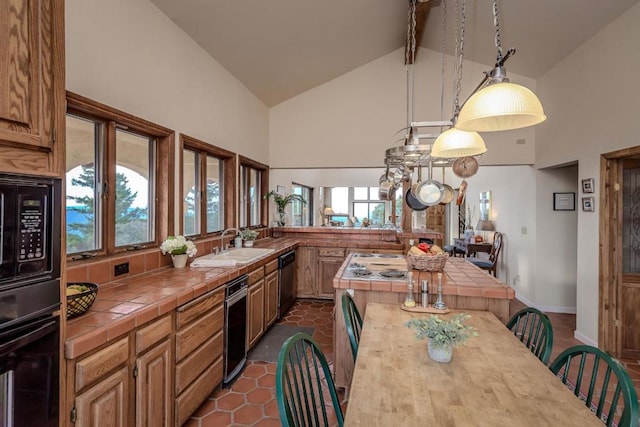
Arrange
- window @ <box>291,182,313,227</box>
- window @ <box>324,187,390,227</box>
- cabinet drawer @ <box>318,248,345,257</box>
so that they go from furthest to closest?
window @ <box>324,187,390,227</box>, window @ <box>291,182,313,227</box>, cabinet drawer @ <box>318,248,345,257</box>

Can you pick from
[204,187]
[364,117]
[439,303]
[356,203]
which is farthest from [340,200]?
[439,303]

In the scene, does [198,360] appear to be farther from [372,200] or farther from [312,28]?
[372,200]

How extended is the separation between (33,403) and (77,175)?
1.39 meters

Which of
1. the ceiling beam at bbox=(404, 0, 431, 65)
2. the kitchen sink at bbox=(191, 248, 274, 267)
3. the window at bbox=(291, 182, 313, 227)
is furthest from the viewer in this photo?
the window at bbox=(291, 182, 313, 227)

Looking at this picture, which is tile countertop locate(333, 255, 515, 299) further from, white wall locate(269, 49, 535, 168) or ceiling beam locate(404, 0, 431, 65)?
white wall locate(269, 49, 535, 168)

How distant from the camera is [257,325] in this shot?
3.12 m

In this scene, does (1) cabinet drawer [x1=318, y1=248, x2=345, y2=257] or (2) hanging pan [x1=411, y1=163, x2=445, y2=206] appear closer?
(2) hanging pan [x1=411, y1=163, x2=445, y2=206]

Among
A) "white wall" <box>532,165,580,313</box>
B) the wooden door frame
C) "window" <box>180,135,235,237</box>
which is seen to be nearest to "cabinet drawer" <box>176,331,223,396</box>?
"window" <box>180,135,235,237</box>

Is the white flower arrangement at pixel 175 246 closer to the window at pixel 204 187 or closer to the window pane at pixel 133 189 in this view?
the window pane at pixel 133 189

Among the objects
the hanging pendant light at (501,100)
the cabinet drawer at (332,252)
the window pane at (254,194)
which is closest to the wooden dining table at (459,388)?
the hanging pendant light at (501,100)

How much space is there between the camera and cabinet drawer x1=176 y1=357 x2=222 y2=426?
75.1 inches

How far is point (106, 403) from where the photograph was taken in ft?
4.65

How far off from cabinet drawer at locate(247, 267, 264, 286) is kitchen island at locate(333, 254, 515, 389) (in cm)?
87

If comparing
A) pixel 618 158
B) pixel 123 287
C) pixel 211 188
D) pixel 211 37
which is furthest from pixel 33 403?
pixel 618 158
